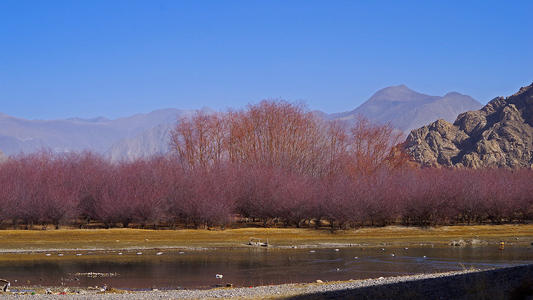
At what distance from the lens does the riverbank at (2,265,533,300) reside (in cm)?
1633

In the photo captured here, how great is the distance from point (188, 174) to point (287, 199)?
1182cm

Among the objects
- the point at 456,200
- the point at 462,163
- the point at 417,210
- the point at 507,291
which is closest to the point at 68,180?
the point at 417,210

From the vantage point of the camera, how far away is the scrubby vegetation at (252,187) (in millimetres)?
55844

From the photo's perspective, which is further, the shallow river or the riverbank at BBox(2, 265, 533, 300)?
the shallow river

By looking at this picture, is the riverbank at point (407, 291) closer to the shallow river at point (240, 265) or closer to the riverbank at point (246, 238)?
the shallow river at point (240, 265)

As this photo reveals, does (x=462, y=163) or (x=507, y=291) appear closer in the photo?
(x=507, y=291)

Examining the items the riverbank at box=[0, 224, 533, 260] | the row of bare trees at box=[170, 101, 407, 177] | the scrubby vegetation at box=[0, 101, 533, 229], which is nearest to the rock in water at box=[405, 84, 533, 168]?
the row of bare trees at box=[170, 101, 407, 177]

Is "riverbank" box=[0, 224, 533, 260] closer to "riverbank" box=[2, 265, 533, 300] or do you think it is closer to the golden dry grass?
the golden dry grass

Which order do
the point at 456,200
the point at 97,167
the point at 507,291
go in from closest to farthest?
the point at 507,291
the point at 456,200
the point at 97,167

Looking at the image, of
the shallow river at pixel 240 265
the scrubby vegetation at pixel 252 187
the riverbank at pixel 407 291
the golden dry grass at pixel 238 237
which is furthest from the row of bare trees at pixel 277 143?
the riverbank at pixel 407 291

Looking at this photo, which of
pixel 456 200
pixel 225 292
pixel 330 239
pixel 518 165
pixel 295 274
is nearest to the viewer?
pixel 225 292

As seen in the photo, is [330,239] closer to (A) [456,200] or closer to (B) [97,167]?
(A) [456,200]

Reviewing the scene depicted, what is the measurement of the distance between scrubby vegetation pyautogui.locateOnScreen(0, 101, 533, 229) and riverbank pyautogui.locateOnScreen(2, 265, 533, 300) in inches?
1245

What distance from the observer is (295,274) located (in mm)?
30969
